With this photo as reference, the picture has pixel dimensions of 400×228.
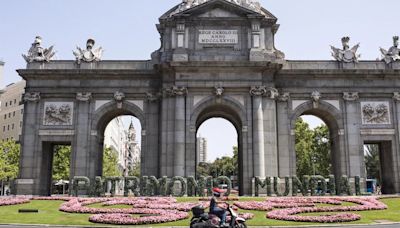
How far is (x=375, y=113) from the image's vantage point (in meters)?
43.9

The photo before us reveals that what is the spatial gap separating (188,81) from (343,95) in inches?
641

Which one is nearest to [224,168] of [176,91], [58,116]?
[58,116]

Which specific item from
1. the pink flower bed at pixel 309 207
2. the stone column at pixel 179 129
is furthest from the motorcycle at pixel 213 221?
the stone column at pixel 179 129

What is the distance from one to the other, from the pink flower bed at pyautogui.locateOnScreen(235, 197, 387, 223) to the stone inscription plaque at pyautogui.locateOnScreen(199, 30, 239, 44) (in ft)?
58.0

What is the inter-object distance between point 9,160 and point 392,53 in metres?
57.8

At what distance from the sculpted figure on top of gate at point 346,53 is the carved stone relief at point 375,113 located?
202 inches

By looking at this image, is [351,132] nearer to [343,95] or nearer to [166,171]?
[343,95]

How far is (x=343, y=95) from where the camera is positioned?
43875 mm

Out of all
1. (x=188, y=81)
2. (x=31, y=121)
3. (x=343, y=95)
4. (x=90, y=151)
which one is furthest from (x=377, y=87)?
(x=31, y=121)

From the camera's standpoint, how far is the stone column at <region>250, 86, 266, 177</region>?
39438 millimetres

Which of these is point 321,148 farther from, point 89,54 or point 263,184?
point 89,54

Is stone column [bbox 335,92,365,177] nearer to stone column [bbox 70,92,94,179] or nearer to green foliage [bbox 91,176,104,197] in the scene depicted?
green foliage [bbox 91,176,104,197]

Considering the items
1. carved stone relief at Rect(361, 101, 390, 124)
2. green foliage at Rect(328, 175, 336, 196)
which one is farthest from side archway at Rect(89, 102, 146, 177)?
carved stone relief at Rect(361, 101, 390, 124)

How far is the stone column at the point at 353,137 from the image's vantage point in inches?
1670
